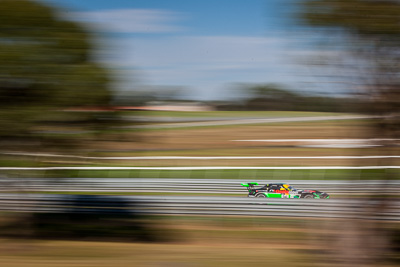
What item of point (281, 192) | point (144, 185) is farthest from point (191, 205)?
point (144, 185)

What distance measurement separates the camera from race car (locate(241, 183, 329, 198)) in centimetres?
1088

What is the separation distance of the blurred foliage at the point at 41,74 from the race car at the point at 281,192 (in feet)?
13.9

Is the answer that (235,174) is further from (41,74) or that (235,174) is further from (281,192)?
(41,74)

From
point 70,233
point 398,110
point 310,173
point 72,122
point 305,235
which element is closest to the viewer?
point 398,110

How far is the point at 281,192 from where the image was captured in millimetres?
10914

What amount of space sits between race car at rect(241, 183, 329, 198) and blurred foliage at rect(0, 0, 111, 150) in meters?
4.24

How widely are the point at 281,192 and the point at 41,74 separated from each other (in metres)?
5.66

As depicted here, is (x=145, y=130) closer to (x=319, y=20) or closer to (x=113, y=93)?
(x=113, y=93)

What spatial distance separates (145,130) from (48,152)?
1637mm

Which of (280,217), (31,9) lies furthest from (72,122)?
(280,217)

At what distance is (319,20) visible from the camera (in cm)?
569

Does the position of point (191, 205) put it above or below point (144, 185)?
below

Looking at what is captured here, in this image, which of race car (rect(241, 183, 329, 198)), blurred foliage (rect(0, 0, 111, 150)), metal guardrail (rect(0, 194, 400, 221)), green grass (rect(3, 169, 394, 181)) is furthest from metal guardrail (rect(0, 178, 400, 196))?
green grass (rect(3, 169, 394, 181))

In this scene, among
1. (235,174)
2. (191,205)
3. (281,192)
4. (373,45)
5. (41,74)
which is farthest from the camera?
(235,174)
